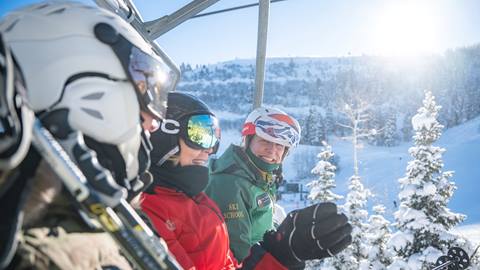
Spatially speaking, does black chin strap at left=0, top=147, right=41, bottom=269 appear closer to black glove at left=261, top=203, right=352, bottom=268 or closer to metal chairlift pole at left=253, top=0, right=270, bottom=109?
black glove at left=261, top=203, right=352, bottom=268

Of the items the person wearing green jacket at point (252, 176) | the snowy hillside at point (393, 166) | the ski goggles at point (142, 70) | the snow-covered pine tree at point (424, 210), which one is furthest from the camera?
the snowy hillside at point (393, 166)

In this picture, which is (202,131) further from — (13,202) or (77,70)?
(13,202)

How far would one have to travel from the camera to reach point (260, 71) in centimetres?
376

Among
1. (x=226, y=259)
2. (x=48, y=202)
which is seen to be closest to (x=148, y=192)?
(x=226, y=259)

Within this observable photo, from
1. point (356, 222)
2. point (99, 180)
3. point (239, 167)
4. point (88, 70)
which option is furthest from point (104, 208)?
point (356, 222)

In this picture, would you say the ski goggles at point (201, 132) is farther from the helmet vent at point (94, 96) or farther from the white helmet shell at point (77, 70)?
the helmet vent at point (94, 96)

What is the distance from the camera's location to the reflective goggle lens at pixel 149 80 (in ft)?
4.50

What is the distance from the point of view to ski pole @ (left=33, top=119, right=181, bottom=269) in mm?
948

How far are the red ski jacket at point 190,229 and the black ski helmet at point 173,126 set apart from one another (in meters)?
0.22

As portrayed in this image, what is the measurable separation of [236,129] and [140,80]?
376 ft

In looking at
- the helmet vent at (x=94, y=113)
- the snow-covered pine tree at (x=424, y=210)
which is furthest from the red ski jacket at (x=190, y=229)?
the snow-covered pine tree at (x=424, y=210)

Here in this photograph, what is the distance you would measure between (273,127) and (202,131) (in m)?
1.40

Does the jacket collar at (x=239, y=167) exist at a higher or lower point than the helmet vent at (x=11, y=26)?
lower

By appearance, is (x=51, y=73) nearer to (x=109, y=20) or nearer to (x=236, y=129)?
(x=109, y=20)
